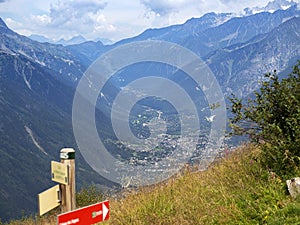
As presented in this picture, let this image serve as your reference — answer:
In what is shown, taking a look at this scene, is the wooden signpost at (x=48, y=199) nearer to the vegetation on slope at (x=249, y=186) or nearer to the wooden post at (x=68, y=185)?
the wooden post at (x=68, y=185)

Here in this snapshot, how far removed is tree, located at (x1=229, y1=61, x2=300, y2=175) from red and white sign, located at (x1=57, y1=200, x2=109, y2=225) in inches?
124

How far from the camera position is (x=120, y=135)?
1198cm

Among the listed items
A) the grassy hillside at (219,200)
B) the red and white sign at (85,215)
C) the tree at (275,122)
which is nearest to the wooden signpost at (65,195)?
the red and white sign at (85,215)

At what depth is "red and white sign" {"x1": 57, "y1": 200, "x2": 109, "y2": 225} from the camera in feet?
16.0

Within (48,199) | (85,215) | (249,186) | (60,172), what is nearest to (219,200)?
(249,186)

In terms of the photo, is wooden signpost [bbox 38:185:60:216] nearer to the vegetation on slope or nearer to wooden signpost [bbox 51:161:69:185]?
wooden signpost [bbox 51:161:69:185]

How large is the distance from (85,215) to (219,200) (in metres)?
2.57

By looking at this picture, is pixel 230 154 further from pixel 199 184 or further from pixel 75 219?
pixel 75 219

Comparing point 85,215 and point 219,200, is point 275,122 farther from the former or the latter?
point 85,215

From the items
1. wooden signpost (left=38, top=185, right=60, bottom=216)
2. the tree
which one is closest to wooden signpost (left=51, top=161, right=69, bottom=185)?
wooden signpost (left=38, top=185, right=60, bottom=216)

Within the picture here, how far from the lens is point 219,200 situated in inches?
266

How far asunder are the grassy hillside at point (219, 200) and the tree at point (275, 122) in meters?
0.35

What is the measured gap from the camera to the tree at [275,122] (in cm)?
680

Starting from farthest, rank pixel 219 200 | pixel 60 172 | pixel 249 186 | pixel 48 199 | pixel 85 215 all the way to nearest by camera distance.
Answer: pixel 249 186 → pixel 219 200 → pixel 60 172 → pixel 48 199 → pixel 85 215
